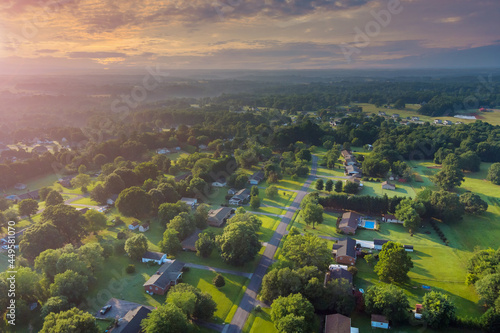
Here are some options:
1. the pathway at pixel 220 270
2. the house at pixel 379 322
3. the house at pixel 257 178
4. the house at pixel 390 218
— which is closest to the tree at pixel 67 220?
the pathway at pixel 220 270

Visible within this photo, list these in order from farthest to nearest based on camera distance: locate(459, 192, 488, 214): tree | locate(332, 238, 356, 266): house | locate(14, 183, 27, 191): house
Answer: locate(14, 183, 27, 191): house → locate(459, 192, 488, 214): tree → locate(332, 238, 356, 266): house

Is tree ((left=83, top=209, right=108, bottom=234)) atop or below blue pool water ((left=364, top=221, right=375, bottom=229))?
atop

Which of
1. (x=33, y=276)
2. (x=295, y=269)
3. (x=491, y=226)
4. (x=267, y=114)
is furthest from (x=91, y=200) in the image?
(x=267, y=114)

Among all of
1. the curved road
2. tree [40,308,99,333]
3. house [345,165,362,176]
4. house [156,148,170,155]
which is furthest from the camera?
house [156,148,170,155]

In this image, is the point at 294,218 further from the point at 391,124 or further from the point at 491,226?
the point at 391,124

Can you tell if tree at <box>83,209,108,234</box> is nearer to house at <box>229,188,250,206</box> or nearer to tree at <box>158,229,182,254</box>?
tree at <box>158,229,182,254</box>

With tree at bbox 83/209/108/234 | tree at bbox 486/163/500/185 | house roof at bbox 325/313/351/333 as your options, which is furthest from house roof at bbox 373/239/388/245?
tree at bbox 486/163/500/185
